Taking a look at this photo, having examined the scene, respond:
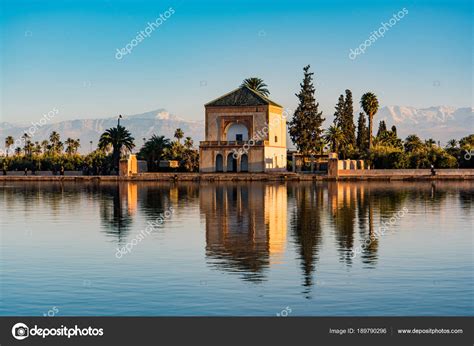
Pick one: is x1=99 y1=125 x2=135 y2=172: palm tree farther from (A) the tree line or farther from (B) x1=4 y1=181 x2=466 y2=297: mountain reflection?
(B) x1=4 y1=181 x2=466 y2=297: mountain reflection

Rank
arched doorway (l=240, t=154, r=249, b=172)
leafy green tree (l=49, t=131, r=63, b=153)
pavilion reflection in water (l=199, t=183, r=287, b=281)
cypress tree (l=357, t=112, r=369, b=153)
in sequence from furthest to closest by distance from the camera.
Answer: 1. leafy green tree (l=49, t=131, r=63, b=153)
2. cypress tree (l=357, t=112, r=369, b=153)
3. arched doorway (l=240, t=154, r=249, b=172)
4. pavilion reflection in water (l=199, t=183, r=287, b=281)

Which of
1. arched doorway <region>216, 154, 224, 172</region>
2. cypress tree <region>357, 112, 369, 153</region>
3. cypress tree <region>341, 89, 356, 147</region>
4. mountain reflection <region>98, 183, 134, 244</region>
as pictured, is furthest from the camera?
cypress tree <region>357, 112, 369, 153</region>

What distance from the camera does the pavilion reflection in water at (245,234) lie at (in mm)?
19242

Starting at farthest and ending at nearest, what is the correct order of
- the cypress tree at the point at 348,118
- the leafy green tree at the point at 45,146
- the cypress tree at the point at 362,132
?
the leafy green tree at the point at 45,146 → the cypress tree at the point at 362,132 → the cypress tree at the point at 348,118

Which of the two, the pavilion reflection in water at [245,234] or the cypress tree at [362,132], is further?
the cypress tree at [362,132]

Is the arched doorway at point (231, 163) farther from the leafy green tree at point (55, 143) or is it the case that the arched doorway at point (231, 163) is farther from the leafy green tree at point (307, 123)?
the leafy green tree at point (55, 143)

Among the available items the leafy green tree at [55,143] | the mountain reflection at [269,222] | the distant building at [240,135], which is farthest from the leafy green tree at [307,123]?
the leafy green tree at [55,143]

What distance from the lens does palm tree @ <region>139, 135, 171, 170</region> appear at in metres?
92.3

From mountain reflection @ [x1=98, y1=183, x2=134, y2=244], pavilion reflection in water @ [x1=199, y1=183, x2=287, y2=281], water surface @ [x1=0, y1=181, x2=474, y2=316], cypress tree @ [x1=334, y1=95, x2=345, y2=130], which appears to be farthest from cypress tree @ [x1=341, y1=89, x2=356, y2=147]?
water surface @ [x1=0, y1=181, x2=474, y2=316]

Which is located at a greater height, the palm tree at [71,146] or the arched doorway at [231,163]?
the palm tree at [71,146]

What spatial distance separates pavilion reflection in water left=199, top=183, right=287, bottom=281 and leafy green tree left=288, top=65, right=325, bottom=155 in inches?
1874

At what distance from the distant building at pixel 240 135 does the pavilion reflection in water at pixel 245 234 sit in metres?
41.1

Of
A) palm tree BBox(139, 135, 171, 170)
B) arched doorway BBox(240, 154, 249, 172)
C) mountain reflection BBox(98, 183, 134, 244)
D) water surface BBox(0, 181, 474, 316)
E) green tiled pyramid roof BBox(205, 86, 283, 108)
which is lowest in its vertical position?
water surface BBox(0, 181, 474, 316)

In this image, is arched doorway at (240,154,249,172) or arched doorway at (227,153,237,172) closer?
arched doorway at (240,154,249,172)
